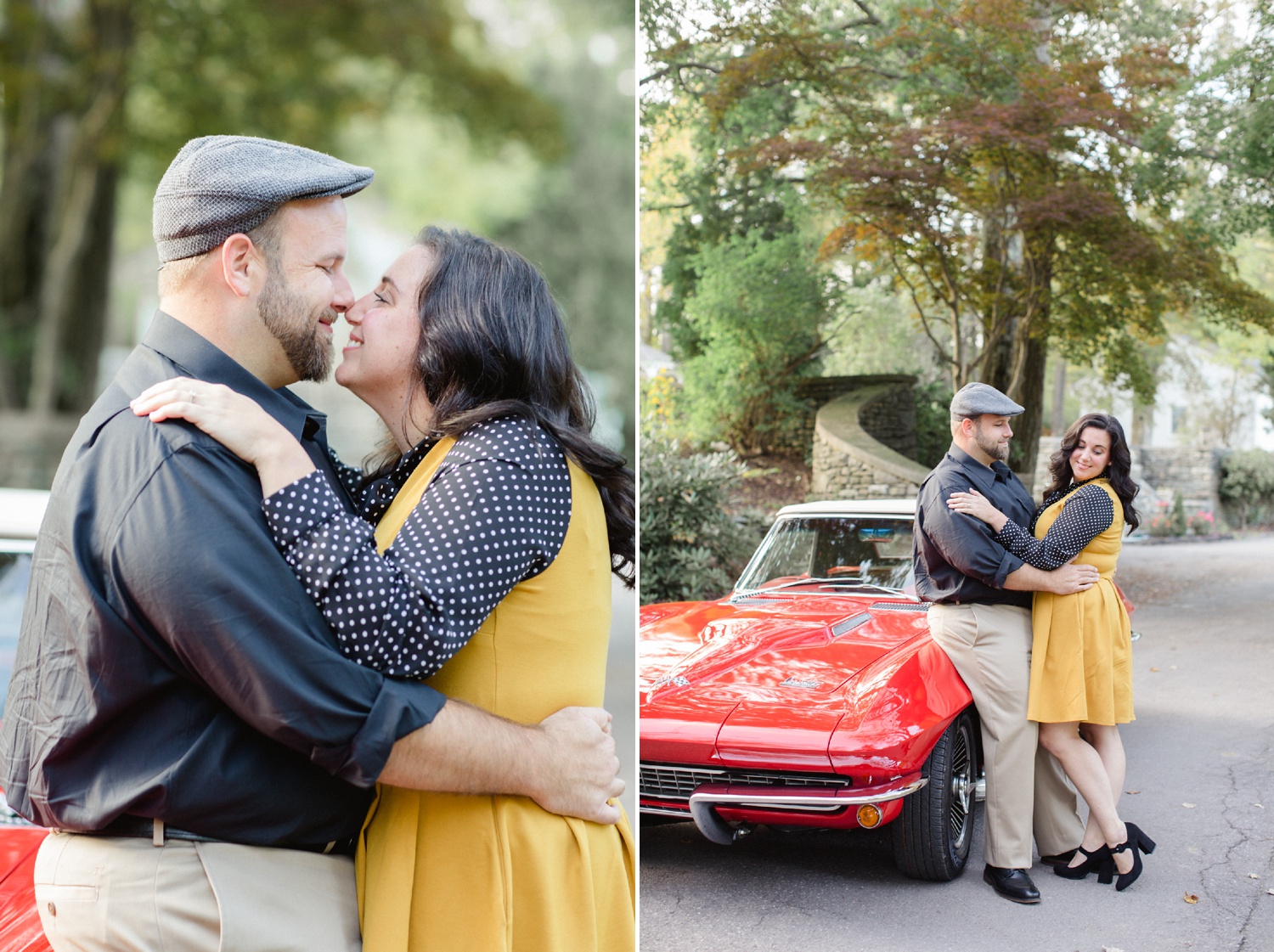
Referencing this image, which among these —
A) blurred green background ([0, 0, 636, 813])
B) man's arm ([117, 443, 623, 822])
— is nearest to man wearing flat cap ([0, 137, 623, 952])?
man's arm ([117, 443, 623, 822])

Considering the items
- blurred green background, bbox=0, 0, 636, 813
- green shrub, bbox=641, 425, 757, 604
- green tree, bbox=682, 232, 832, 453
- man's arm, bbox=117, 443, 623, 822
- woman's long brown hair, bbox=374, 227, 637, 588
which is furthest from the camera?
blurred green background, bbox=0, 0, 636, 813

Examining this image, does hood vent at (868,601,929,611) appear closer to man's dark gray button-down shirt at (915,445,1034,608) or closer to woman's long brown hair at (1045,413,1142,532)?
man's dark gray button-down shirt at (915,445,1034,608)

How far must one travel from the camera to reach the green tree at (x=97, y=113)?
18.6 feet

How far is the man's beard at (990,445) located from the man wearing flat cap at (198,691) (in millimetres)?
1550

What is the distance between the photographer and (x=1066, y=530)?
225 centimetres

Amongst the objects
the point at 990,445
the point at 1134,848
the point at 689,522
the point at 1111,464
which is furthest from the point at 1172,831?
the point at 689,522

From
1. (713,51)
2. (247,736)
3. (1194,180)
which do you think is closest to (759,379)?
(713,51)

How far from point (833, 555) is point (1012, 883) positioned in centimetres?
94

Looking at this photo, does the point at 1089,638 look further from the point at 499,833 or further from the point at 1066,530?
the point at 499,833

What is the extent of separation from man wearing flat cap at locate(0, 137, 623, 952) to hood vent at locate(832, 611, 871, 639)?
5.43 feet

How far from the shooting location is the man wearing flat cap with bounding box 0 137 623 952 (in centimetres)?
105

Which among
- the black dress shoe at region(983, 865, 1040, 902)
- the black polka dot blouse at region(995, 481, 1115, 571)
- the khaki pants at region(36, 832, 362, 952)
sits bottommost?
the black dress shoe at region(983, 865, 1040, 902)

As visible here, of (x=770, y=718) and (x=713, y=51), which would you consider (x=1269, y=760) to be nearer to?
(x=770, y=718)

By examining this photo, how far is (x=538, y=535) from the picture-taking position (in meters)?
1.26
